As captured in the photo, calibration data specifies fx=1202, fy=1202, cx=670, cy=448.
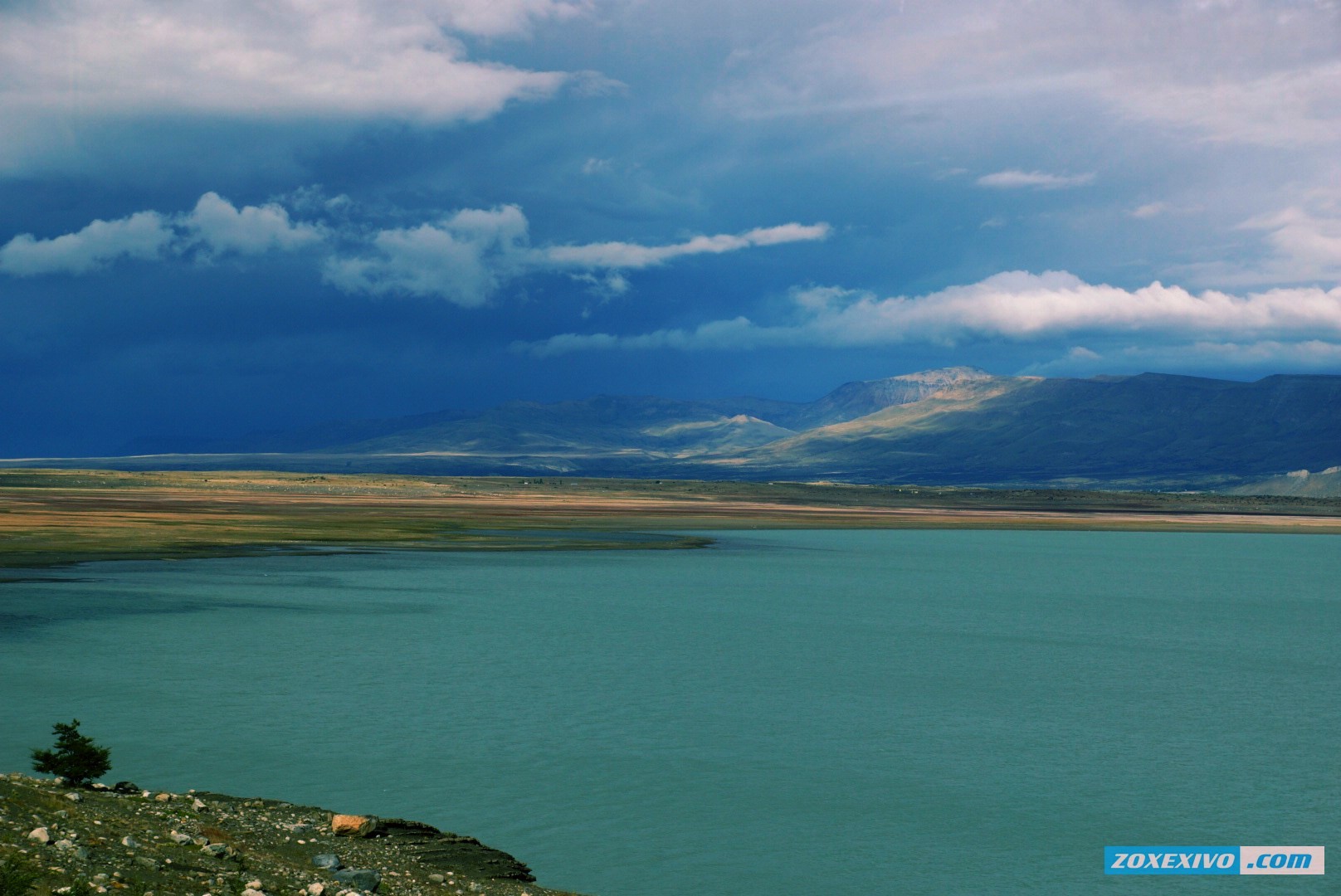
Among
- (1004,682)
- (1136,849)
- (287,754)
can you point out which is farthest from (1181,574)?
(287,754)

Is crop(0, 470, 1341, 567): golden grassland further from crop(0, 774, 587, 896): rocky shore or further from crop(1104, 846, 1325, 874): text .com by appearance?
crop(1104, 846, 1325, 874): text .com

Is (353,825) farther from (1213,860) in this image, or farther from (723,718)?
(1213,860)

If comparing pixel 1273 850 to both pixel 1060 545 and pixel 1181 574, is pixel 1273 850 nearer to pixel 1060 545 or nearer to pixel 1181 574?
pixel 1181 574

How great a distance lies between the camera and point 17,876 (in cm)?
1167

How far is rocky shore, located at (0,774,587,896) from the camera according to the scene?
1281cm

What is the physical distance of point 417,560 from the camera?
67062 mm

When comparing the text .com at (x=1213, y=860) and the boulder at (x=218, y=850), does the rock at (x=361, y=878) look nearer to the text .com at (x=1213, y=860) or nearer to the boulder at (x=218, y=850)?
the boulder at (x=218, y=850)

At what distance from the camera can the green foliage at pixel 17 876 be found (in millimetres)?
11409

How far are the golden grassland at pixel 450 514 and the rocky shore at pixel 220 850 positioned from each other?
46.3m

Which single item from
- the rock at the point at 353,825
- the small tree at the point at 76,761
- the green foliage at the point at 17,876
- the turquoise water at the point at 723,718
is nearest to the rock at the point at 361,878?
the rock at the point at 353,825

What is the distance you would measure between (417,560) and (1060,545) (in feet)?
180

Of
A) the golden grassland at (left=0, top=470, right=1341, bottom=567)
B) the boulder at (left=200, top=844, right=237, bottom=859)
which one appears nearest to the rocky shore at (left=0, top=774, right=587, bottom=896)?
the boulder at (left=200, top=844, right=237, bottom=859)

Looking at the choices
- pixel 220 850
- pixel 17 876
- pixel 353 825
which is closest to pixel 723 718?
pixel 353 825

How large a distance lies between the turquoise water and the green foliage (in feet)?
22.9
